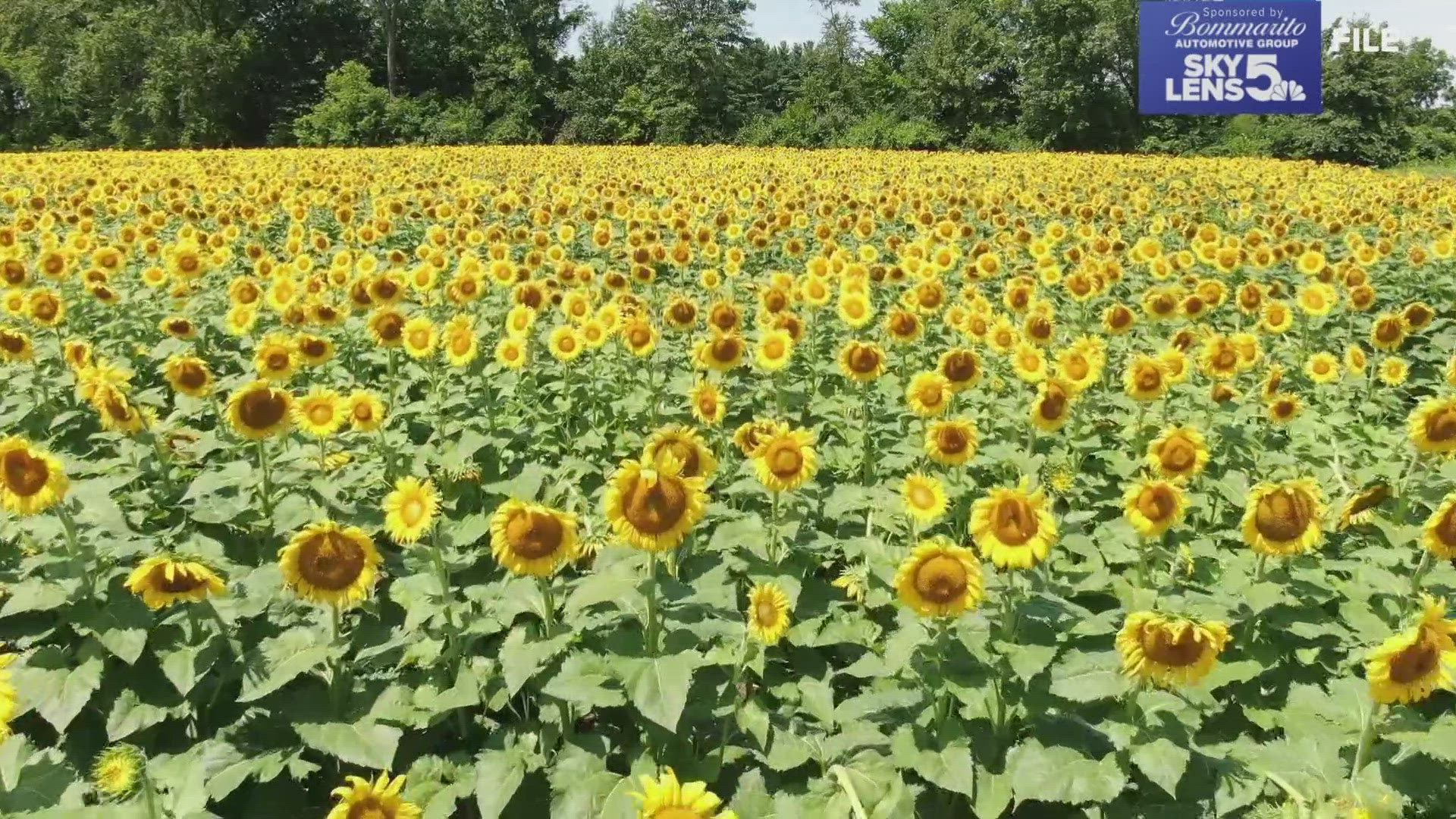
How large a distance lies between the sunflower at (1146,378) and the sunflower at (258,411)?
409cm

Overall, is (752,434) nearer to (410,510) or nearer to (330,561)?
(410,510)

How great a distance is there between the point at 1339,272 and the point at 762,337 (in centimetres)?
584

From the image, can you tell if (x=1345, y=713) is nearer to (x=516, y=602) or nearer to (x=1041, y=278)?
(x=516, y=602)

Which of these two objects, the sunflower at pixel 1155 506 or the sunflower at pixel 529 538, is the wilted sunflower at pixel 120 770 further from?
the sunflower at pixel 1155 506

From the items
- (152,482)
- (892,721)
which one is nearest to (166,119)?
(152,482)

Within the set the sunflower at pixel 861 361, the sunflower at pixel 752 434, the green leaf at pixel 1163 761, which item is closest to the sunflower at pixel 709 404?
the sunflower at pixel 752 434

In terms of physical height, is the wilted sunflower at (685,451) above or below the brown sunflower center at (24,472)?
below

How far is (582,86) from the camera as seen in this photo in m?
53.4

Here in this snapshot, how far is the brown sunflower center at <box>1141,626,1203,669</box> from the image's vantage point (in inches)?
95.7

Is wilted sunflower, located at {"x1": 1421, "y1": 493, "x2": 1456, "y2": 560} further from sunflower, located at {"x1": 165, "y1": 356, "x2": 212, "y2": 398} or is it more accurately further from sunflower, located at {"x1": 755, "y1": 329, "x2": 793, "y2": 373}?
sunflower, located at {"x1": 165, "y1": 356, "x2": 212, "y2": 398}

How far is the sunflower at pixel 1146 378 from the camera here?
461 centimetres

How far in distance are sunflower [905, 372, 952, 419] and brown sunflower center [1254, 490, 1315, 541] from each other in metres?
1.60

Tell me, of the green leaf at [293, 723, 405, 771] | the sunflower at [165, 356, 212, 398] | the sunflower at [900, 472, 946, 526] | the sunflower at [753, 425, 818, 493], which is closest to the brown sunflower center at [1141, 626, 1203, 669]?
the sunflower at [900, 472, 946, 526]

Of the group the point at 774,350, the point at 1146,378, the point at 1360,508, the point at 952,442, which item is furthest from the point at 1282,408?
the point at 774,350
